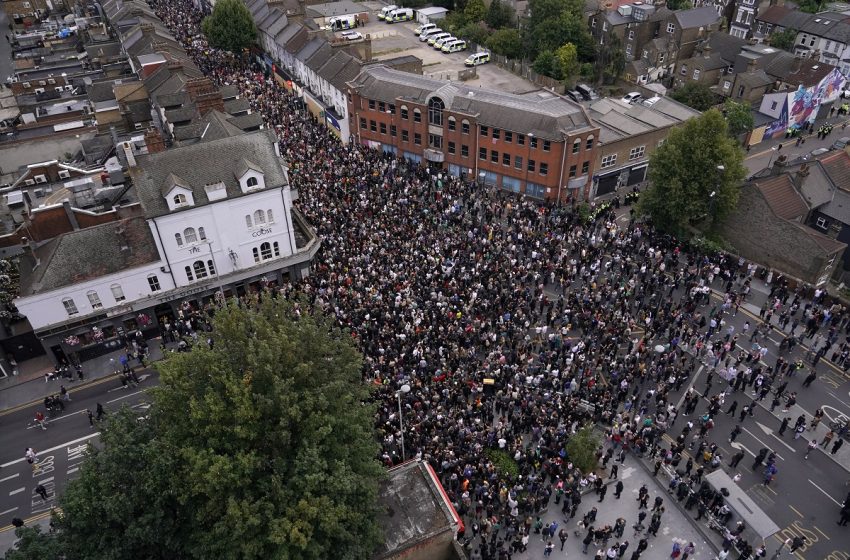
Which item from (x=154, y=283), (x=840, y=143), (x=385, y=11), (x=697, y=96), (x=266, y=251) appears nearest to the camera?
(x=154, y=283)

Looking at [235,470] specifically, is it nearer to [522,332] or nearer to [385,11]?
[522,332]

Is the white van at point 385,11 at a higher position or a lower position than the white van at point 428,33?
higher

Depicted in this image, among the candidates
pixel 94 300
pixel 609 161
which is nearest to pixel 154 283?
pixel 94 300

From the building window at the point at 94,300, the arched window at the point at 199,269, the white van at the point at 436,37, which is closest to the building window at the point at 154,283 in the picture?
the arched window at the point at 199,269

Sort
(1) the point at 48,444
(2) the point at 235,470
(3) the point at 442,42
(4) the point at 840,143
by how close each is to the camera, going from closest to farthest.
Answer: (2) the point at 235,470 → (1) the point at 48,444 → (4) the point at 840,143 → (3) the point at 442,42

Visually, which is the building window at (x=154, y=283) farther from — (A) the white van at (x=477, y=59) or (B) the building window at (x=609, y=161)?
(A) the white van at (x=477, y=59)

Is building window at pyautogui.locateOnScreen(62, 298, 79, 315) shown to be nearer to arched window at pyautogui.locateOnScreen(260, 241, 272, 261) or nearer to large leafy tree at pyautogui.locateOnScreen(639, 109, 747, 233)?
arched window at pyautogui.locateOnScreen(260, 241, 272, 261)

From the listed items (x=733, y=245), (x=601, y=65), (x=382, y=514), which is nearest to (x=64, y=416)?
(x=382, y=514)

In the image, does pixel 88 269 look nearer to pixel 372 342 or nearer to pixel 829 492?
pixel 372 342
